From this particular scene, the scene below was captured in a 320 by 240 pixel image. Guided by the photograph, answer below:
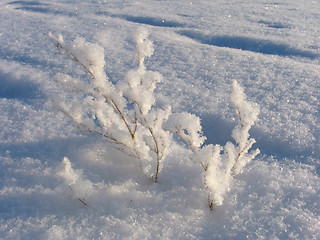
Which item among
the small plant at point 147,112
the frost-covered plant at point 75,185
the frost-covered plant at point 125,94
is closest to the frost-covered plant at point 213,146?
the small plant at point 147,112

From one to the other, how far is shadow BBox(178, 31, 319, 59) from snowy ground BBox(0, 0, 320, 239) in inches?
0.5

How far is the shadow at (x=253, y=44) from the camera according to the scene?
3.25m

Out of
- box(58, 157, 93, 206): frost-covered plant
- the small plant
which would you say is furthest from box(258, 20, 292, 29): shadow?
box(58, 157, 93, 206): frost-covered plant

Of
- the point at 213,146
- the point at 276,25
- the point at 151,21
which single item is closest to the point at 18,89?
the point at 213,146

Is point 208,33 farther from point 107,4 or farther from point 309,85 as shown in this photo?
point 107,4

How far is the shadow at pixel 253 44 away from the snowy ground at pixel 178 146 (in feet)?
0.04

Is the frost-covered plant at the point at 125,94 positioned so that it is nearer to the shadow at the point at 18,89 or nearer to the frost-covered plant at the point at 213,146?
the frost-covered plant at the point at 213,146

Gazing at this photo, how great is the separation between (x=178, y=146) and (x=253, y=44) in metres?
2.27

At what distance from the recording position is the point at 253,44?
354 cm

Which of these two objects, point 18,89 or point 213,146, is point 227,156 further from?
point 18,89

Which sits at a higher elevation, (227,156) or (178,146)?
(227,156)

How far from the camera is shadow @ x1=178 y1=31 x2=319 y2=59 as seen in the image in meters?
3.25

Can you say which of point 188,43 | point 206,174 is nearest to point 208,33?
point 188,43

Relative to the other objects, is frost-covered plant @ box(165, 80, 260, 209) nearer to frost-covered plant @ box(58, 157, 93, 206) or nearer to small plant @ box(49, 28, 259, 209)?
small plant @ box(49, 28, 259, 209)
